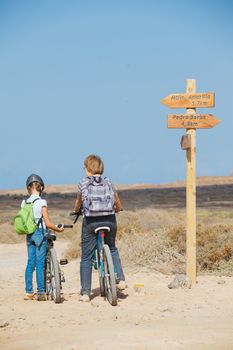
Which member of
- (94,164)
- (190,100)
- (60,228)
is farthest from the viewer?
(190,100)

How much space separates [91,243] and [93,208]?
1.92 ft

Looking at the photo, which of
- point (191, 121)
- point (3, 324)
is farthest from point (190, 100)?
point (3, 324)

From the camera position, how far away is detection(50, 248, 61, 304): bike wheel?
34.6 feet

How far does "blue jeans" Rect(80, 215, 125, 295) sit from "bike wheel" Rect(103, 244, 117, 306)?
0.98 ft

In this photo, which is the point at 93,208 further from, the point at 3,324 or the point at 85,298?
the point at 3,324

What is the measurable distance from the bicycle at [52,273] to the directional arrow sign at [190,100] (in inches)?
109

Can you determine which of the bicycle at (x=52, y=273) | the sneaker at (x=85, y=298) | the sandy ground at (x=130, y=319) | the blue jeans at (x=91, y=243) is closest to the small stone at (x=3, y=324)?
the sandy ground at (x=130, y=319)

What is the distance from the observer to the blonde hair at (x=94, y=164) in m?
10.7

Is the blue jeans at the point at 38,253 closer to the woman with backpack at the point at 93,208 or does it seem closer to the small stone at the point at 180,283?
the woman with backpack at the point at 93,208

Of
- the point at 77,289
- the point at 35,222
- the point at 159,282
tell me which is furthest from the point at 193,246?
the point at 35,222

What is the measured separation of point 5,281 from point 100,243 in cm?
383

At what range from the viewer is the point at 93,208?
1052 cm

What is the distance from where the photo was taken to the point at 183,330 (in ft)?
28.0

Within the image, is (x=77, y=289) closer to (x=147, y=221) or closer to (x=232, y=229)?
(x=232, y=229)
